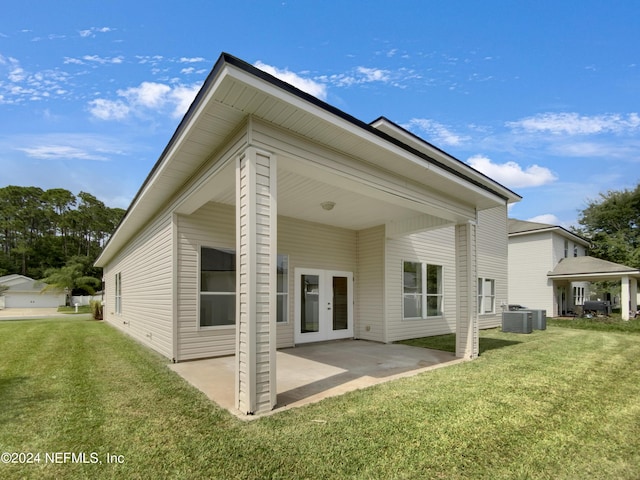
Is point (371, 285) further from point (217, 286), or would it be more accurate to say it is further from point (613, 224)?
point (613, 224)

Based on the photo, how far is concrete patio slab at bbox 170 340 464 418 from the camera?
4.48 meters

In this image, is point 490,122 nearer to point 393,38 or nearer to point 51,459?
point 393,38

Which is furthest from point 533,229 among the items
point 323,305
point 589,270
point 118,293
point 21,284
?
point 21,284

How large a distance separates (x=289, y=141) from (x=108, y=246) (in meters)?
12.6

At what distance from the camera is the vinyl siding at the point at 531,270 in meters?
19.5

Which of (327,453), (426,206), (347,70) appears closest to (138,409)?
(327,453)

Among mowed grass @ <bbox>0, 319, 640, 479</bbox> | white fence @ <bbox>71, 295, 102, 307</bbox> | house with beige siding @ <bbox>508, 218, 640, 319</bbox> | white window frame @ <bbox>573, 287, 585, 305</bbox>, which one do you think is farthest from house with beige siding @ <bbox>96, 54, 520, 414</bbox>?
white fence @ <bbox>71, 295, 102, 307</bbox>

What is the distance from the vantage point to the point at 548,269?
63.7 feet

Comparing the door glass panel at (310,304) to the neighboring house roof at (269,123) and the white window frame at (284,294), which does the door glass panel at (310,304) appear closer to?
the white window frame at (284,294)

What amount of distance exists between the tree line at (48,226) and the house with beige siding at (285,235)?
39.4 metres

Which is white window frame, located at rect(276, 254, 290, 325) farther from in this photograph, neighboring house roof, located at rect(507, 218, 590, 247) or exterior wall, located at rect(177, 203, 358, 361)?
neighboring house roof, located at rect(507, 218, 590, 247)

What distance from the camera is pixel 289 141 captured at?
4242 mm

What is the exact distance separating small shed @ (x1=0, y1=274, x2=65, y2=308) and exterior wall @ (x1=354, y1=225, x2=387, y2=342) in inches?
1337

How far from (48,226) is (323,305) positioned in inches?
2078
